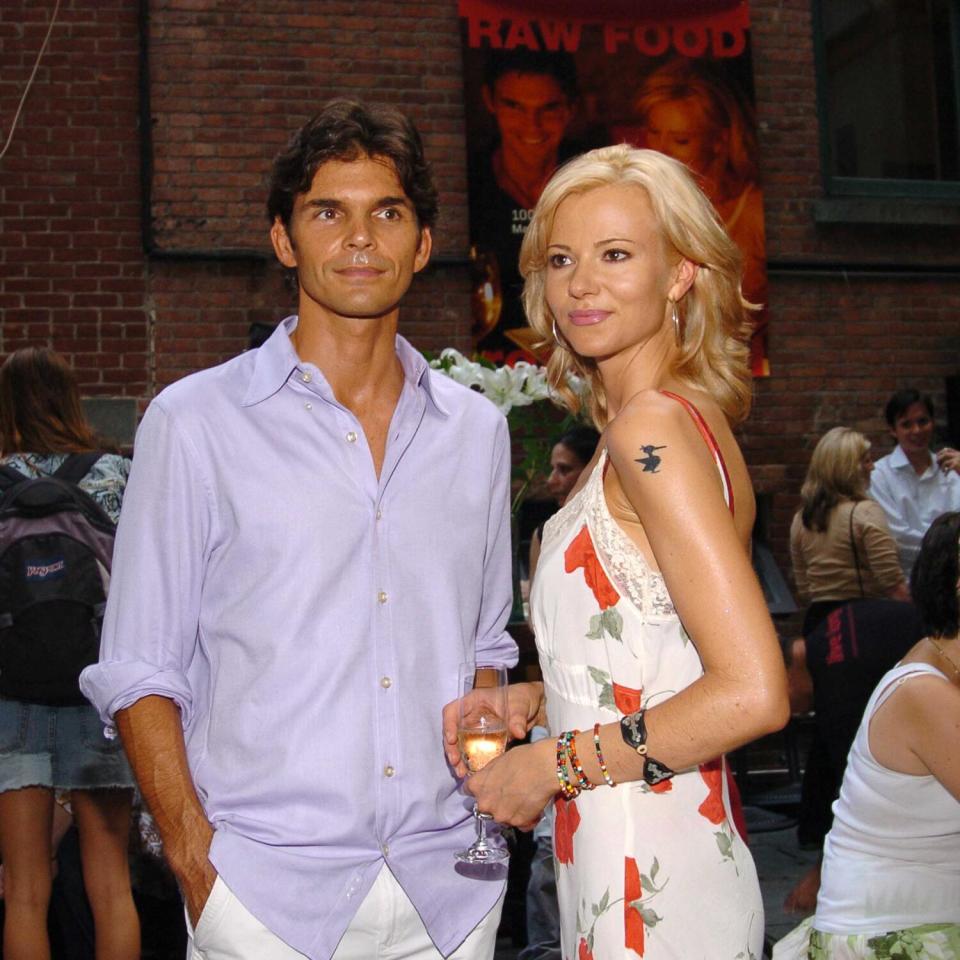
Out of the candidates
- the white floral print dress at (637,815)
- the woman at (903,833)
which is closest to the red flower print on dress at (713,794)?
the white floral print dress at (637,815)

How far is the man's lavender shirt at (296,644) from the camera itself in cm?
232

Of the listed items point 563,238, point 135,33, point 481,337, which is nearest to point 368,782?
point 563,238

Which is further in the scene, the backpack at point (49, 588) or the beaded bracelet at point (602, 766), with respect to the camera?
the backpack at point (49, 588)

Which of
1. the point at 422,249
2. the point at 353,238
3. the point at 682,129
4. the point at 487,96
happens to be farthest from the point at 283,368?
the point at 682,129

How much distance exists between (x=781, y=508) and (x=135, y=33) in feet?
16.9

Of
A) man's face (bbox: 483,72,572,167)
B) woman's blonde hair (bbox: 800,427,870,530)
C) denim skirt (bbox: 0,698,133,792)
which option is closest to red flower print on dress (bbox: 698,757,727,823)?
denim skirt (bbox: 0,698,133,792)

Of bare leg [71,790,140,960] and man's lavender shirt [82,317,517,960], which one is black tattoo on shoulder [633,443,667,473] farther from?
bare leg [71,790,140,960]

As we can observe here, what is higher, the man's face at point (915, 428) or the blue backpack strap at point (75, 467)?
the man's face at point (915, 428)

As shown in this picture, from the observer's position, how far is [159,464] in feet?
7.79

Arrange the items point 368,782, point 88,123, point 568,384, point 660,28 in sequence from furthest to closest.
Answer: point 660,28
point 88,123
point 568,384
point 368,782

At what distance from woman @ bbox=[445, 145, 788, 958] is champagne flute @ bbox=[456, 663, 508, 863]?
5 cm

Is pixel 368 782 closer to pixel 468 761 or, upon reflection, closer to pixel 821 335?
pixel 468 761

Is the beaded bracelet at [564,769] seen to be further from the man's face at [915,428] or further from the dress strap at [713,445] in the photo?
the man's face at [915,428]

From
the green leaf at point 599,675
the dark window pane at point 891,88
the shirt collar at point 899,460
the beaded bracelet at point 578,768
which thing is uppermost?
the dark window pane at point 891,88
